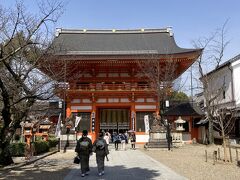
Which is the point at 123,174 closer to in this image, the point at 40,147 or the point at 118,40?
the point at 40,147

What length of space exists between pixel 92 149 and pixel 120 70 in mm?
23100

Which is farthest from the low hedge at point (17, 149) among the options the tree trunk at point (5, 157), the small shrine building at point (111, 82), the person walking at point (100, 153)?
the small shrine building at point (111, 82)

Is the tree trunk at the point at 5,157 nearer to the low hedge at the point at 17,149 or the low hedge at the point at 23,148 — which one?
the low hedge at the point at 23,148

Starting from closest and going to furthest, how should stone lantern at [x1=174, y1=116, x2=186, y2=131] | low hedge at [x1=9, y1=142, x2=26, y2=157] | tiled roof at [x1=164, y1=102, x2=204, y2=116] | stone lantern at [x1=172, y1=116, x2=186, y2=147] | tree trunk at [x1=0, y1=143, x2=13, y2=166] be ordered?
tree trunk at [x1=0, y1=143, x2=13, y2=166] < low hedge at [x1=9, y1=142, x2=26, y2=157] < stone lantern at [x1=172, y1=116, x2=186, y2=147] < stone lantern at [x1=174, y1=116, x2=186, y2=131] < tiled roof at [x1=164, y1=102, x2=204, y2=116]

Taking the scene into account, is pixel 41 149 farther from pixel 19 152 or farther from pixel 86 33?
pixel 86 33

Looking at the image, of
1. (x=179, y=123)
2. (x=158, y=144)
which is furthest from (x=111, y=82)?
(x=158, y=144)

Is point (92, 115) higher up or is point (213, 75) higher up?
point (213, 75)

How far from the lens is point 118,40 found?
40188 mm

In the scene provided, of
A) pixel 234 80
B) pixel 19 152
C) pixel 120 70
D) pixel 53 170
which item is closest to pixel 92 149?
pixel 53 170

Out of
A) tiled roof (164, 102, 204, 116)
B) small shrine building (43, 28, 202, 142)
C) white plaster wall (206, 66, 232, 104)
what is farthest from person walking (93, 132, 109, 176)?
tiled roof (164, 102, 204, 116)

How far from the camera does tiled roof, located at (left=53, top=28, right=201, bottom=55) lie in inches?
1451

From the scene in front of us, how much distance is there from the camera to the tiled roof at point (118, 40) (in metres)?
36.8

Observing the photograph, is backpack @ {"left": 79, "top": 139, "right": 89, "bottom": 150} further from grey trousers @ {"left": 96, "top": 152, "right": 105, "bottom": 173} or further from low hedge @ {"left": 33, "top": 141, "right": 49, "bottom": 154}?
low hedge @ {"left": 33, "top": 141, "right": 49, "bottom": 154}

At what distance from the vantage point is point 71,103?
110ft
